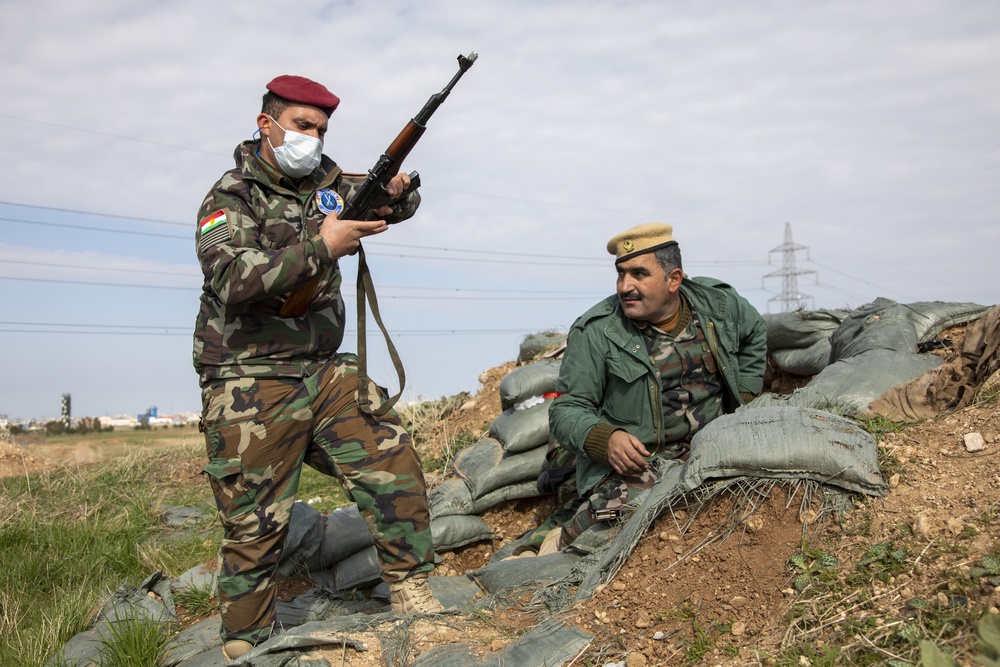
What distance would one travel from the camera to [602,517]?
3.19 metres

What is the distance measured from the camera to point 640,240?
142 inches

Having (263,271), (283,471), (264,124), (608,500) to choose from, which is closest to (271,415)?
(283,471)

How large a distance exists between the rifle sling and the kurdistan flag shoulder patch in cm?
46

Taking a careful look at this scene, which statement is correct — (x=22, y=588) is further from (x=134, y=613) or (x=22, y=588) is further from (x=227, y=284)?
(x=227, y=284)

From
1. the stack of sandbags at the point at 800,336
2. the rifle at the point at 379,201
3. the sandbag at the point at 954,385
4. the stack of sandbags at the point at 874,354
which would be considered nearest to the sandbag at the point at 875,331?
the stack of sandbags at the point at 874,354

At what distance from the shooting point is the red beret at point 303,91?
3.08 metres

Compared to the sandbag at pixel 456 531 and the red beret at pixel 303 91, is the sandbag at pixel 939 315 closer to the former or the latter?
the sandbag at pixel 456 531

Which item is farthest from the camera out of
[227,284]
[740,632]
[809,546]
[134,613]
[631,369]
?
[631,369]

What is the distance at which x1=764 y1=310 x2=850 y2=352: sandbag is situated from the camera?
526cm

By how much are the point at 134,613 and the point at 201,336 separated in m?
1.16

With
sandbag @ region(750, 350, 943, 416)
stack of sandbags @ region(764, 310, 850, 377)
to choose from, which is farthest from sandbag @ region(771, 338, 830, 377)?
sandbag @ region(750, 350, 943, 416)

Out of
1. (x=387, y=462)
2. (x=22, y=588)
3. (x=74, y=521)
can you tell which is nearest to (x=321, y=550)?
(x=387, y=462)

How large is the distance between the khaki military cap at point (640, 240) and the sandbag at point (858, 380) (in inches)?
31.7

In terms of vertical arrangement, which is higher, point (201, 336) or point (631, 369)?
point (201, 336)
